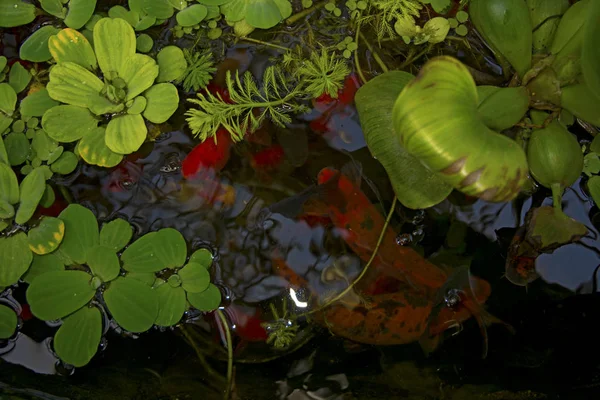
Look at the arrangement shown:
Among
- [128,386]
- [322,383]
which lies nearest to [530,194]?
[322,383]

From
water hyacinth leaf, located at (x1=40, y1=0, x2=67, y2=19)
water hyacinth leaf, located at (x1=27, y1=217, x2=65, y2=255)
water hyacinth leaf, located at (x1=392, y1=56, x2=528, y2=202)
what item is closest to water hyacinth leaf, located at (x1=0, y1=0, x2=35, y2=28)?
water hyacinth leaf, located at (x1=40, y1=0, x2=67, y2=19)

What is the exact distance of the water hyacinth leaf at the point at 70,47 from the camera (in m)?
1.69

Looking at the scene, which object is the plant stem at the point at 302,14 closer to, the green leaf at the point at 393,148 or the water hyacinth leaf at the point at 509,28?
the green leaf at the point at 393,148

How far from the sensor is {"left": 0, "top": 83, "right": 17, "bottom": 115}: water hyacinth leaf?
174cm

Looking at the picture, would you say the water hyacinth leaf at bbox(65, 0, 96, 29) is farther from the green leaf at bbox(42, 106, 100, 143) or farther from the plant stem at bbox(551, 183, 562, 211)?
the plant stem at bbox(551, 183, 562, 211)

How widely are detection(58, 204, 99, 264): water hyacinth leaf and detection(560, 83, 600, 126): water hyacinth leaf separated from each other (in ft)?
5.26

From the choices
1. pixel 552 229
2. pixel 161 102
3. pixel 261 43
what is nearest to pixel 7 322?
pixel 161 102

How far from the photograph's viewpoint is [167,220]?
1.83m

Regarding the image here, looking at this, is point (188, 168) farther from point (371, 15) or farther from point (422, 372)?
point (422, 372)

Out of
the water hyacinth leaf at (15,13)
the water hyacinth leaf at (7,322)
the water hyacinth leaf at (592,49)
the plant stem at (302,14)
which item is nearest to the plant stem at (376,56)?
the plant stem at (302,14)

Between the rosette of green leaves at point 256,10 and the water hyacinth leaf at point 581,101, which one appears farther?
the rosette of green leaves at point 256,10

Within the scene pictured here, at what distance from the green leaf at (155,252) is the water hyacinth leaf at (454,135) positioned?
865mm

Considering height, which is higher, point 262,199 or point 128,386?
point 262,199

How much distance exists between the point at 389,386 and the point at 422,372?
130mm
